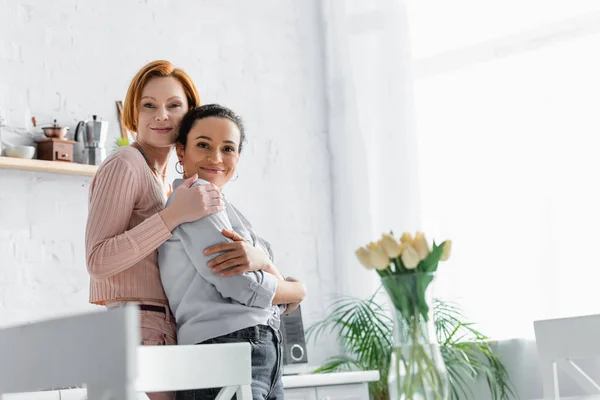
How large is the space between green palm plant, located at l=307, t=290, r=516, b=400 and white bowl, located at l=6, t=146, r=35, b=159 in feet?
4.92

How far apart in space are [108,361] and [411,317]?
43 cm

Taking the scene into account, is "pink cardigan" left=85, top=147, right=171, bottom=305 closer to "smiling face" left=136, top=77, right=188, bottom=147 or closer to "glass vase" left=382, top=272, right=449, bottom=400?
"smiling face" left=136, top=77, right=188, bottom=147

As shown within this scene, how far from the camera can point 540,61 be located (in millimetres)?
3781

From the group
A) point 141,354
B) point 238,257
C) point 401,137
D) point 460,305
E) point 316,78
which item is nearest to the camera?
point 141,354

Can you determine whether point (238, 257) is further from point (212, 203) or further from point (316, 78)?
point (316, 78)

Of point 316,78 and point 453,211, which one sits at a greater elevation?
A: point 316,78

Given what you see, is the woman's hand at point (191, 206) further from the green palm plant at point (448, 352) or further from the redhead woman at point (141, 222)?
the green palm plant at point (448, 352)

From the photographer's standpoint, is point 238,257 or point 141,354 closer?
point 141,354

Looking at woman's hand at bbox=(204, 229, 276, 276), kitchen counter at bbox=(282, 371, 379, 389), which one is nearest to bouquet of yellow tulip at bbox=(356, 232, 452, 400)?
woman's hand at bbox=(204, 229, 276, 276)

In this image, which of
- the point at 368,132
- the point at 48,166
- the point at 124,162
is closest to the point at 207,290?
the point at 124,162

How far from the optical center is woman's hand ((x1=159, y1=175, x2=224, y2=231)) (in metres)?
1.70

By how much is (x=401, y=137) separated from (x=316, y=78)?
2.03ft

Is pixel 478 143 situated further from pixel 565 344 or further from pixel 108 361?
pixel 108 361

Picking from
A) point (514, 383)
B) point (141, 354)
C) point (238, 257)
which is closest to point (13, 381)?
point (141, 354)
